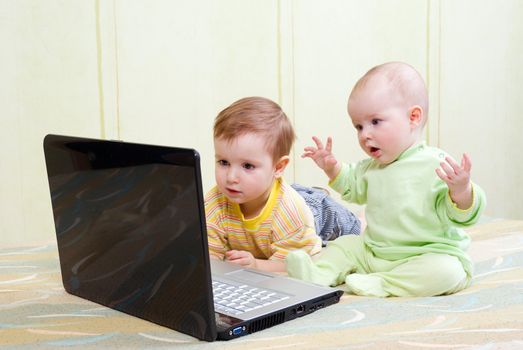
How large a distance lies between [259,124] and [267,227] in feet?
0.80

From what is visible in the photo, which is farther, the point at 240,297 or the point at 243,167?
the point at 243,167

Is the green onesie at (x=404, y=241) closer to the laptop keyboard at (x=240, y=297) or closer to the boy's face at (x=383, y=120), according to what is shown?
the boy's face at (x=383, y=120)

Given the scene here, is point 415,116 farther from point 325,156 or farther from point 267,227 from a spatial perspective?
point 267,227

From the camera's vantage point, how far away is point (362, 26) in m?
3.03

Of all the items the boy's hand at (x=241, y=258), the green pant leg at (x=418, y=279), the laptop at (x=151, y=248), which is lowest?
the boy's hand at (x=241, y=258)

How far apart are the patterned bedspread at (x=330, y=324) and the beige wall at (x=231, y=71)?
3.35ft

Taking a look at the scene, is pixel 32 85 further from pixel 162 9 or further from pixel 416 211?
pixel 416 211

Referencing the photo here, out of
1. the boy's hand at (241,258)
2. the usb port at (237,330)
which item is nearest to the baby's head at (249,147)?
the boy's hand at (241,258)

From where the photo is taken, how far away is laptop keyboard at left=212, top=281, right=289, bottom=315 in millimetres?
1123

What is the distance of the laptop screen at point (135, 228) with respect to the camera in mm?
961

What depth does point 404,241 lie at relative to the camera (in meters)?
1.40

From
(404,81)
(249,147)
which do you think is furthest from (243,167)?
(404,81)

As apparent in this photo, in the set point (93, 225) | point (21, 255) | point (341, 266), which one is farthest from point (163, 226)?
point (21, 255)

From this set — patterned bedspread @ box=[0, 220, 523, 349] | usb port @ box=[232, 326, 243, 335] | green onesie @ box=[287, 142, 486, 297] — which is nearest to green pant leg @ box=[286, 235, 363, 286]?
green onesie @ box=[287, 142, 486, 297]
